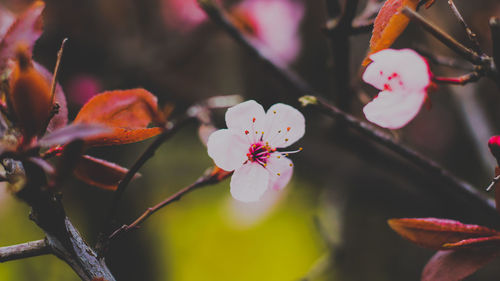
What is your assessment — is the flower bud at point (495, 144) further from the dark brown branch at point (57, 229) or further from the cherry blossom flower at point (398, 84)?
the dark brown branch at point (57, 229)

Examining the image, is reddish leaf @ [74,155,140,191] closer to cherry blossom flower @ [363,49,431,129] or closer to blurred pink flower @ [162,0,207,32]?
cherry blossom flower @ [363,49,431,129]

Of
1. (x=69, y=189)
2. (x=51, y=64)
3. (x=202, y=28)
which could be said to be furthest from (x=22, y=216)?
(x=202, y=28)

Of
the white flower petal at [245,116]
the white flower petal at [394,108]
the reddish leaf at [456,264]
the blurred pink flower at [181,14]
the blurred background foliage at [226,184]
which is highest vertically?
the white flower petal at [394,108]

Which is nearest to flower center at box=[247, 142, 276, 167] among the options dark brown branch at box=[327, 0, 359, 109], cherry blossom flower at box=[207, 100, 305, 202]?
cherry blossom flower at box=[207, 100, 305, 202]

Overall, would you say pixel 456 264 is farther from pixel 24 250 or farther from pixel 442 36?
pixel 24 250

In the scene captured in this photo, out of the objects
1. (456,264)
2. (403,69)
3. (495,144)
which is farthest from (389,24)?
(456,264)

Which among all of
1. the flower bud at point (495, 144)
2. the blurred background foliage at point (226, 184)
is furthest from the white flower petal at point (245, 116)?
the blurred background foliage at point (226, 184)

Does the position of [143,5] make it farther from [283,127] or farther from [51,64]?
[283,127]
